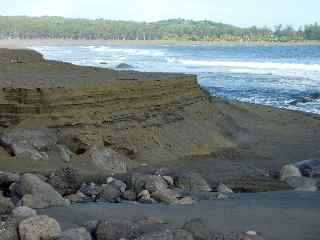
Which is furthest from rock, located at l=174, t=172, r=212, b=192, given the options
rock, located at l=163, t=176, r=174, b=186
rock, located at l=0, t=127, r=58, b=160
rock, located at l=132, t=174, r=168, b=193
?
rock, located at l=0, t=127, r=58, b=160

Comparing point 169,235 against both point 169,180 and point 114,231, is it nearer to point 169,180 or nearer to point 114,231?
point 114,231

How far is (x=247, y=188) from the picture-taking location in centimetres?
926

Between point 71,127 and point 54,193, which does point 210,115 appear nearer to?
point 71,127

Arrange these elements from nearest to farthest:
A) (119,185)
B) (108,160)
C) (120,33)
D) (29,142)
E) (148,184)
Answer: (148,184)
(119,185)
(29,142)
(108,160)
(120,33)

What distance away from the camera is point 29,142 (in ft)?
32.9

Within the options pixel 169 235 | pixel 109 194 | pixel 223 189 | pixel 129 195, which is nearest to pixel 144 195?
pixel 129 195

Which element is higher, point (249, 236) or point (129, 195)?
point (249, 236)

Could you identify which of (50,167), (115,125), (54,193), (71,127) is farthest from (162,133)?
(54,193)

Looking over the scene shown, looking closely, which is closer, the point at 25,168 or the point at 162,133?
the point at 25,168

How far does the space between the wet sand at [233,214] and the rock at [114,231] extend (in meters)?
0.45

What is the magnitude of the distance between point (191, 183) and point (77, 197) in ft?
5.71

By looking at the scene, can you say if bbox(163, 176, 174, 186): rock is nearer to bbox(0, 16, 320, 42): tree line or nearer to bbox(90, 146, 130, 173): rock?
bbox(90, 146, 130, 173): rock

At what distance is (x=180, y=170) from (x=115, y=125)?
1569 mm

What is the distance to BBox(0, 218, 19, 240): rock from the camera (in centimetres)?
548
